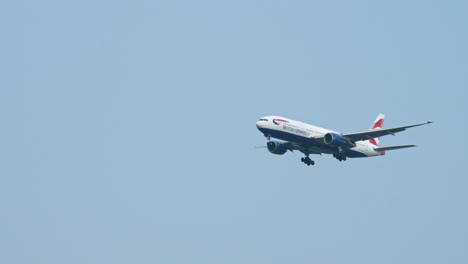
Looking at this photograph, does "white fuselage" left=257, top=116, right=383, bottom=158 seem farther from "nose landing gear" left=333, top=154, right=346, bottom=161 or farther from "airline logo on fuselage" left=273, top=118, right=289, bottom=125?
"nose landing gear" left=333, top=154, right=346, bottom=161

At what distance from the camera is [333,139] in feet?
306

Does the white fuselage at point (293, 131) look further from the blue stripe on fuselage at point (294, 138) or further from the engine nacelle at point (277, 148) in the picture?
the engine nacelle at point (277, 148)

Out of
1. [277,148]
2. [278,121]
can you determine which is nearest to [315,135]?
[278,121]

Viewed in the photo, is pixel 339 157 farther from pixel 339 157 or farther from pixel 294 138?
pixel 294 138

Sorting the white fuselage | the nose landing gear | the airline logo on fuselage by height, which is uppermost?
the airline logo on fuselage

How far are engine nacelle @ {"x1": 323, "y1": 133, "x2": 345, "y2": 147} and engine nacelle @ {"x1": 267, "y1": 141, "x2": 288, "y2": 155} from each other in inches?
270

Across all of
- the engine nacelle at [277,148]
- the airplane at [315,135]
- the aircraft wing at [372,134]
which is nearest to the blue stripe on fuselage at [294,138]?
the airplane at [315,135]

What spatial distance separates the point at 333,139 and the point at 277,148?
7.94 metres

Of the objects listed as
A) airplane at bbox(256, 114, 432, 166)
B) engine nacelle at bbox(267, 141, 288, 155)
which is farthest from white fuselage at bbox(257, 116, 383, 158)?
engine nacelle at bbox(267, 141, 288, 155)

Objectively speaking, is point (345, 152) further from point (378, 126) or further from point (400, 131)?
point (378, 126)

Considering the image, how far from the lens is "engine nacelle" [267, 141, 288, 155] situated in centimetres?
9925

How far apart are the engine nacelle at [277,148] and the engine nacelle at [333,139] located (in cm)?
686

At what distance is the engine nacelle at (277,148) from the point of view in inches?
3907

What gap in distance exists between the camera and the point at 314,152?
9906cm
